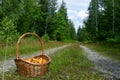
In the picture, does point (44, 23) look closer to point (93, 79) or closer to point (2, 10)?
point (2, 10)

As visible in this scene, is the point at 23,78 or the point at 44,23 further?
the point at 44,23

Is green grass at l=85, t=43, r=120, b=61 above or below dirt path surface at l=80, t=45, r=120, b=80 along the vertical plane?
below

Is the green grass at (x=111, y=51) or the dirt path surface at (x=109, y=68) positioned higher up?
the dirt path surface at (x=109, y=68)

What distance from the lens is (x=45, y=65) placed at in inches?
417

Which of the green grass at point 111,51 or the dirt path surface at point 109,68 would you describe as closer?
the dirt path surface at point 109,68

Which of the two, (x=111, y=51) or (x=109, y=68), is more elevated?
(x=109, y=68)

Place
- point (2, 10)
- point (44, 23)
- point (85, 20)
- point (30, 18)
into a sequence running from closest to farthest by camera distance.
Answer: point (2, 10) < point (30, 18) < point (44, 23) < point (85, 20)

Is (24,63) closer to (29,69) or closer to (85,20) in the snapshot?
(29,69)

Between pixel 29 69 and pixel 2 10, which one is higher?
pixel 2 10

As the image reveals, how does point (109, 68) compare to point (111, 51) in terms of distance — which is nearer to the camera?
point (109, 68)

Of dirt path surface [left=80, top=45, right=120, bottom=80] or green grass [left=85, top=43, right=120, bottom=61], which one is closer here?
dirt path surface [left=80, top=45, right=120, bottom=80]

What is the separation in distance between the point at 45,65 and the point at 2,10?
114ft

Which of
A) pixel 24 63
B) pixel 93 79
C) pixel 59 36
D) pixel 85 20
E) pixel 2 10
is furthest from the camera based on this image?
pixel 85 20

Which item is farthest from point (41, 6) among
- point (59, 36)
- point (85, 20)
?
point (85, 20)
